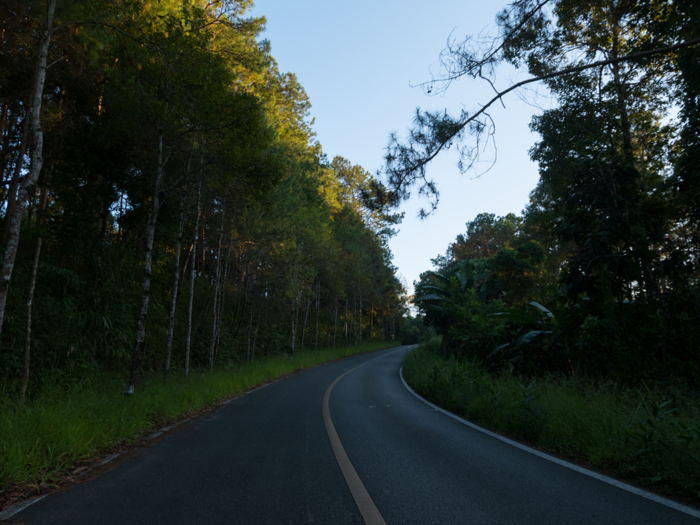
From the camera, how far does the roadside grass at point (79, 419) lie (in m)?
4.06

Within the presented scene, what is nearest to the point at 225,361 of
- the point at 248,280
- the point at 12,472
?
the point at 248,280

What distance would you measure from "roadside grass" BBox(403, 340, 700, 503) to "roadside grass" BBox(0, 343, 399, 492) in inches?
240

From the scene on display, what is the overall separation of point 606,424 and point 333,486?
384 centimetres

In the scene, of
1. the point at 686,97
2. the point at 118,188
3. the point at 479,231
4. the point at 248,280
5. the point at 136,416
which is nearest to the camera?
the point at 136,416

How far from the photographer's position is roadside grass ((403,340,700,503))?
403 centimetres

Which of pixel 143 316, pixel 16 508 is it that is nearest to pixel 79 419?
pixel 16 508

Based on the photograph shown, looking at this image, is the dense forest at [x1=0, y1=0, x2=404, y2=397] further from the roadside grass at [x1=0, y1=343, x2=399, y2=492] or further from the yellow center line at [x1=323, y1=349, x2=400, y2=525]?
the yellow center line at [x1=323, y1=349, x2=400, y2=525]

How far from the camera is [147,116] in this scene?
9.61 meters

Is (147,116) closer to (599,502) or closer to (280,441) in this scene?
(280,441)

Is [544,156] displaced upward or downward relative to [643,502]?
upward

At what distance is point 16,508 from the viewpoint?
336 cm

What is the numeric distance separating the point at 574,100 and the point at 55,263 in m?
14.2

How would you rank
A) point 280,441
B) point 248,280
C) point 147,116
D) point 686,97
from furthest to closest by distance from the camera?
1. point 248,280
2. point 147,116
3. point 686,97
4. point 280,441

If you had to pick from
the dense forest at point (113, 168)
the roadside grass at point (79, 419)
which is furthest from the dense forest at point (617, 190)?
the roadside grass at point (79, 419)
